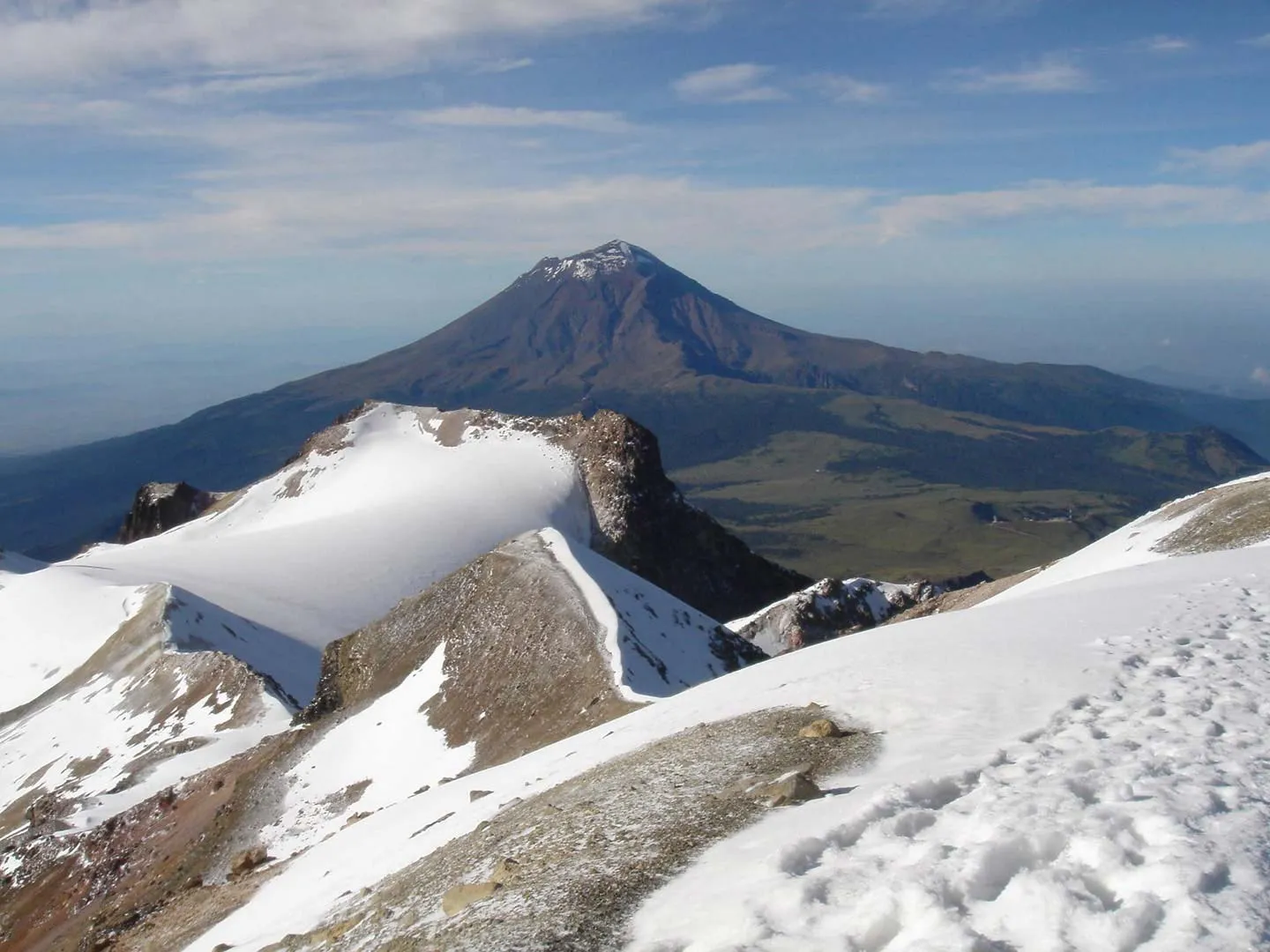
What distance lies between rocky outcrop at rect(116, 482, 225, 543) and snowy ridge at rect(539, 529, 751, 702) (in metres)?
79.0

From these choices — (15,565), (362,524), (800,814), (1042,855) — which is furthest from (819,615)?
(15,565)

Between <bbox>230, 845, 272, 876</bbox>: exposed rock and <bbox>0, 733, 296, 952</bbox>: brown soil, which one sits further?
<bbox>0, 733, 296, 952</bbox>: brown soil

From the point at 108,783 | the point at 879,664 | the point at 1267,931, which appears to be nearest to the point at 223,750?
the point at 108,783

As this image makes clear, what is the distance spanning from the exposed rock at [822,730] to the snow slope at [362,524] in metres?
54.8

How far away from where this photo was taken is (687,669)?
42.3m

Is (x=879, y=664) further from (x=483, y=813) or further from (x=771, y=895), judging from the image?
(x=771, y=895)

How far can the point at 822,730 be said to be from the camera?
57.7 feet

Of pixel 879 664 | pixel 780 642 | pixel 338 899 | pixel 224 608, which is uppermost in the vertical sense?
pixel 879 664

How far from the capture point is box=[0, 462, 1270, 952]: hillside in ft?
35.5

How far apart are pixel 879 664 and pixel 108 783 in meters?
39.8

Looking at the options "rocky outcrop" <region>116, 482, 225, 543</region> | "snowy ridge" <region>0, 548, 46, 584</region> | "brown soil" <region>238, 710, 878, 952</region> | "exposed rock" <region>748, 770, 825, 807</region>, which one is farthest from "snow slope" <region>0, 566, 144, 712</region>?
"exposed rock" <region>748, 770, 825, 807</region>

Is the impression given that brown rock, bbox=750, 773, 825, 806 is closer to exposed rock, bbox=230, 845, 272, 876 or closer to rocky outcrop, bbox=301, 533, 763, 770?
exposed rock, bbox=230, 845, 272, 876

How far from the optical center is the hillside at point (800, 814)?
10.8 meters

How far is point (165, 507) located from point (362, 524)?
4487 centimetres
